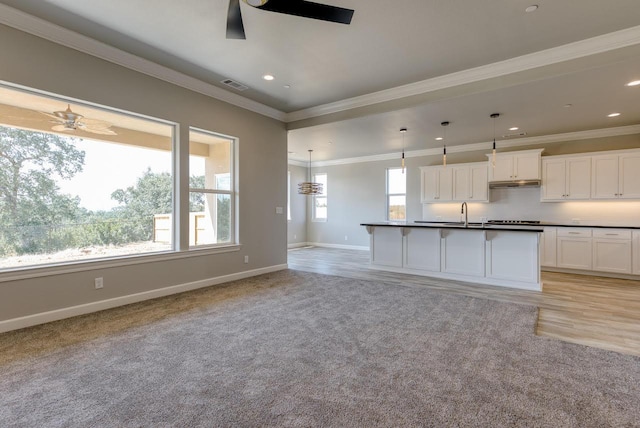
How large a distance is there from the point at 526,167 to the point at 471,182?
1.12 metres

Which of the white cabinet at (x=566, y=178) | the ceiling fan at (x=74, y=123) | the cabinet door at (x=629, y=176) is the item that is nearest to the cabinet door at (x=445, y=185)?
the white cabinet at (x=566, y=178)

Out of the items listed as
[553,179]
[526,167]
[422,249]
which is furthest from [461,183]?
[422,249]

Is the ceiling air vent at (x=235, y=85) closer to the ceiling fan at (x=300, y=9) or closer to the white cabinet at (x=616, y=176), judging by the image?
the ceiling fan at (x=300, y=9)

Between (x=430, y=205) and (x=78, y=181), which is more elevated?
(x=78, y=181)

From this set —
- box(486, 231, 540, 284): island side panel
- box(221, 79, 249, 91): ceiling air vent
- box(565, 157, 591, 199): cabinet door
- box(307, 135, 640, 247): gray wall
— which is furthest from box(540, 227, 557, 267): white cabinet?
box(221, 79, 249, 91): ceiling air vent

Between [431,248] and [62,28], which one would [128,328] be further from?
[431,248]

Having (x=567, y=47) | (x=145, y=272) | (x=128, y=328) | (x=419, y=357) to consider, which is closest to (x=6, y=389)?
(x=128, y=328)

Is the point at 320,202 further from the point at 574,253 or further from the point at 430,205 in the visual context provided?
the point at 574,253

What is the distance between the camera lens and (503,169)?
6.62 m

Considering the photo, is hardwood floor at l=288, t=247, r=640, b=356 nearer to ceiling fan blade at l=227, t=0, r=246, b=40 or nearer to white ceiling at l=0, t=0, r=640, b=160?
white ceiling at l=0, t=0, r=640, b=160

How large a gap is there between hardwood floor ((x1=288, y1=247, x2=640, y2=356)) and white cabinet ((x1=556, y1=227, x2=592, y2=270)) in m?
0.23

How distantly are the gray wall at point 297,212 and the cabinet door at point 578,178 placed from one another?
22.8ft

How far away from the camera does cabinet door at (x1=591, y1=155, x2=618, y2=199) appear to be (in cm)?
560

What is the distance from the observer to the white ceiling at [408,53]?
2.83 meters
